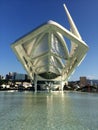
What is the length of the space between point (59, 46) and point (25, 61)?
8.95 meters

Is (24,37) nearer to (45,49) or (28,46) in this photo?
(28,46)

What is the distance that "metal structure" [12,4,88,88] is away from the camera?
46.3 meters

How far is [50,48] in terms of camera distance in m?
56.0

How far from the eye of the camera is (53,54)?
58281 millimetres

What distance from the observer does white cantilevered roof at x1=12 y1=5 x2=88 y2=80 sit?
46.2 metres

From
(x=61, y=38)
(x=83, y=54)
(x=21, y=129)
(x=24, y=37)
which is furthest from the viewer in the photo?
(x=61, y=38)

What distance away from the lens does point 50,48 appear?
56.0 metres

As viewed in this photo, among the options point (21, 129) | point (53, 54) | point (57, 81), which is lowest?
point (21, 129)

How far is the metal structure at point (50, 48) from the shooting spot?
4631 centimetres

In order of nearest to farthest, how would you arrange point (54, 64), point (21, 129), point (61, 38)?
1. point (21, 129)
2. point (61, 38)
3. point (54, 64)

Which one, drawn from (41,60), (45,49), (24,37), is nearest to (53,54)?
(45,49)

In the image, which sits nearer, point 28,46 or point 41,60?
point 28,46

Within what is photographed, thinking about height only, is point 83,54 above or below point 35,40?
below

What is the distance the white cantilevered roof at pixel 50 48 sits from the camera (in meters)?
46.2
